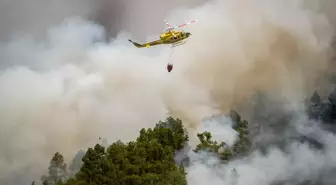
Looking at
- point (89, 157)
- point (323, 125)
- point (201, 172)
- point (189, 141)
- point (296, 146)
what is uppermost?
point (323, 125)

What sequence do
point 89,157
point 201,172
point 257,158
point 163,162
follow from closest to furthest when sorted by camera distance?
point 89,157
point 163,162
point 201,172
point 257,158

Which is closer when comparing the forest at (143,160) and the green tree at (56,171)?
the forest at (143,160)

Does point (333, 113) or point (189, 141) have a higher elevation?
point (333, 113)

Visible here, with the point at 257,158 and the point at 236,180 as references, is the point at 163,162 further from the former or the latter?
the point at 257,158

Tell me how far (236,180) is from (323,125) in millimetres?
6381

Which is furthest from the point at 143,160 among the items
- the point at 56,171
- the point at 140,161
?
the point at 56,171

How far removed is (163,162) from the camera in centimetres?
1809

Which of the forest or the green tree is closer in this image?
the forest

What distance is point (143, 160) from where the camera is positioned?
17.6 m

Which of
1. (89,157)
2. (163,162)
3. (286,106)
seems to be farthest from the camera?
(286,106)

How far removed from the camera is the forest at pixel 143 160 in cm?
1686

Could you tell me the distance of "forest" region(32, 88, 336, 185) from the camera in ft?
55.3

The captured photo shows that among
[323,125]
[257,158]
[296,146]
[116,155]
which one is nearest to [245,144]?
[257,158]

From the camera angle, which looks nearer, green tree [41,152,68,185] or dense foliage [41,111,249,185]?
dense foliage [41,111,249,185]
